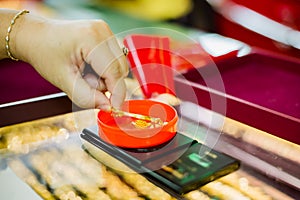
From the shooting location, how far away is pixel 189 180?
2.87 ft

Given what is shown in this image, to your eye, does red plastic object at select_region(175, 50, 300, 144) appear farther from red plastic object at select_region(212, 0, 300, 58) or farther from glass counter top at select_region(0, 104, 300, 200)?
red plastic object at select_region(212, 0, 300, 58)

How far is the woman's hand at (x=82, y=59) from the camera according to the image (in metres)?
0.95

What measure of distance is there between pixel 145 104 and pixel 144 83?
0.77ft

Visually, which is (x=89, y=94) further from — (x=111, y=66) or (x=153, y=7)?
(x=153, y=7)

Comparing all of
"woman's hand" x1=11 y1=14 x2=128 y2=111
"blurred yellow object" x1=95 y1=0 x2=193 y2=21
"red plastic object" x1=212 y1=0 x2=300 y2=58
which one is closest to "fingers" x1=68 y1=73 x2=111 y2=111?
"woman's hand" x1=11 y1=14 x2=128 y2=111

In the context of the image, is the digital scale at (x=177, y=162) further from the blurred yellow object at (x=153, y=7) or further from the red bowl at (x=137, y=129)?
the blurred yellow object at (x=153, y=7)

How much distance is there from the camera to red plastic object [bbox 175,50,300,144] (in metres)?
1.06

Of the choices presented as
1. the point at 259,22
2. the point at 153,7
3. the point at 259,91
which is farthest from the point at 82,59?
the point at 153,7

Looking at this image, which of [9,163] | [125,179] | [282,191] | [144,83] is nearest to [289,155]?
[282,191]

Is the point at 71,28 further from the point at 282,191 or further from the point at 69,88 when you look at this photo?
the point at 282,191

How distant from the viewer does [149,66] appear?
1.29 meters

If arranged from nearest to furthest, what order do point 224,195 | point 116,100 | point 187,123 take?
point 224,195, point 116,100, point 187,123

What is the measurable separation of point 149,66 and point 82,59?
1.16ft

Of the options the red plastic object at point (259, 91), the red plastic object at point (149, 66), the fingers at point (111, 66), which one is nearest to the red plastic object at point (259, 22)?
the red plastic object at point (259, 91)
